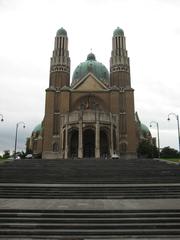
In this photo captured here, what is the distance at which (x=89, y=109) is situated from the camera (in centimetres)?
4731

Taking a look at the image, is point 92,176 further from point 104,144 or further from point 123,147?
point 123,147

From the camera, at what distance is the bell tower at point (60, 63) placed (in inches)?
2263

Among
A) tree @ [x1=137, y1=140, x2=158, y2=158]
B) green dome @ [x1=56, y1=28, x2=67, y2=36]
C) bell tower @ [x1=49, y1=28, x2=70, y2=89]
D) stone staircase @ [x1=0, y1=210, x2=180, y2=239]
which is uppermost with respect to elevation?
green dome @ [x1=56, y1=28, x2=67, y2=36]

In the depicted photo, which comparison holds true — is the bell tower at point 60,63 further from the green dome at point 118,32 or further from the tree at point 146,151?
the tree at point 146,151

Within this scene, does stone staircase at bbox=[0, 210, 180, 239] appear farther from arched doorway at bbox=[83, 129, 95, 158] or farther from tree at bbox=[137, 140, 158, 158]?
tree at bbox=[137, 140, 158, 158]

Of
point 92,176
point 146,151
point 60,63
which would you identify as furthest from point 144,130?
point 92,176

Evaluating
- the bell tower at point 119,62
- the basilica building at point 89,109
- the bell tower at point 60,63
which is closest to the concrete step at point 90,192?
the basilica building at point 89,109

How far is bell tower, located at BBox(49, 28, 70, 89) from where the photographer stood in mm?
57469

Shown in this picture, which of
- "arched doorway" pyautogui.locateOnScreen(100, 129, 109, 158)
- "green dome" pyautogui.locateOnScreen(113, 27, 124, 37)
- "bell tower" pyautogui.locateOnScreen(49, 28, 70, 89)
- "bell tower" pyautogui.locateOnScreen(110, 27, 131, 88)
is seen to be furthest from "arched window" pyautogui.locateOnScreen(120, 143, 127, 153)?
"green dome" pyautogui.locateOnScreen(113, 27, 124, 37)

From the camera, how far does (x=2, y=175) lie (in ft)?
60.0

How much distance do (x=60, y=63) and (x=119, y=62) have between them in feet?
44.4

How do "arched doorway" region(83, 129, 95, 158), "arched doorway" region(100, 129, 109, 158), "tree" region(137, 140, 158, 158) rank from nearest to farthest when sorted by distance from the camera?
"arched doorway" region(100, 129, 109, 158)
"arched doorway" region(83, 129, 95, 158)
"tree" region(137, 140, 158, 158)

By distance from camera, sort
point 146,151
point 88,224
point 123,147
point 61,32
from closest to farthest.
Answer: point 88,224, point 123,147, point 146,151, point 61,32

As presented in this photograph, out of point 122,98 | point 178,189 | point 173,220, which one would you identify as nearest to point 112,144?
point 122,98
